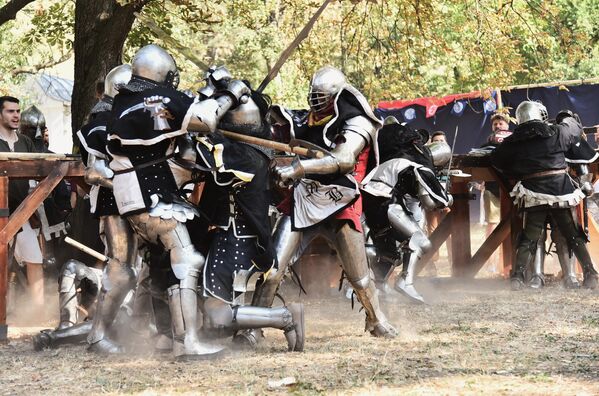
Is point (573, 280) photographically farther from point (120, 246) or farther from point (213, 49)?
point (213, 49)

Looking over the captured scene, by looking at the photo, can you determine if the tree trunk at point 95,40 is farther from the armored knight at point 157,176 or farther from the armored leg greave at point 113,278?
the armored knight at point 157,176

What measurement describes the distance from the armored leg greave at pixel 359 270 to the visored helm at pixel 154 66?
1.46 metres

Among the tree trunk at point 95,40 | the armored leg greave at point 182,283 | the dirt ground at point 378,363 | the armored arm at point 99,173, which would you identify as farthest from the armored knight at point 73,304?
the tree trunk at point 95,40

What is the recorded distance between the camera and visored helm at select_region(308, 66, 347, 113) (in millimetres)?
6473

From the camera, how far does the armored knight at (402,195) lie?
8703 millimetres

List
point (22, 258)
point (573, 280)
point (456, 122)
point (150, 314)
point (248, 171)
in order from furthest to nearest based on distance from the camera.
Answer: point (456, 122)
point (573, 280)
point (22, 258)
point (150, 314)
point (248, 171)

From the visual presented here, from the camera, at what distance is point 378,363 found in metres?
5.48

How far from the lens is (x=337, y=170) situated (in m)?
6.16

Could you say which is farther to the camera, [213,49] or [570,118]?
[213,49]

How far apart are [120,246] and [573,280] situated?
544 centimetres

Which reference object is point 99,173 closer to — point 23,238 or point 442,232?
point 23,238

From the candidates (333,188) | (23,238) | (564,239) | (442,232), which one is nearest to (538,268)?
(564,239)

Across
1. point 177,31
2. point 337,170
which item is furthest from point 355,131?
point 177,31

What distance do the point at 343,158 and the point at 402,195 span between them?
2972mm
